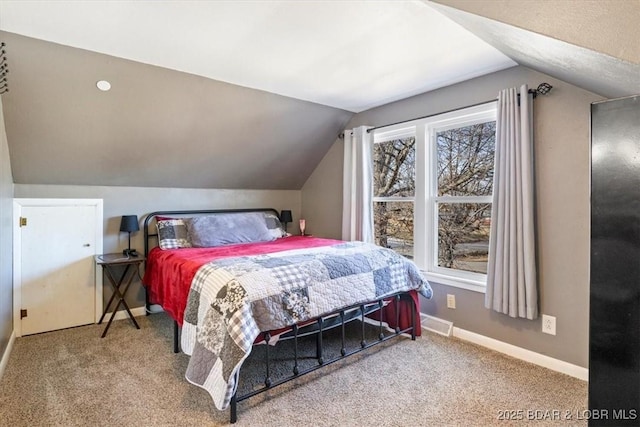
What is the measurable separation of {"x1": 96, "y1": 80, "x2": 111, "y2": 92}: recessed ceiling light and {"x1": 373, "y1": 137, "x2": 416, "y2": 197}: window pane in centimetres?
257

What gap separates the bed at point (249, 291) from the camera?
1888mm

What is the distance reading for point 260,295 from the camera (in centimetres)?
202

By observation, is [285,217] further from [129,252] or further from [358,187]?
[129,252]

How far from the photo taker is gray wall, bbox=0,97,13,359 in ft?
8.23

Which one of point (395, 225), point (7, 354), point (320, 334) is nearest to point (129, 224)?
point (7, 354)

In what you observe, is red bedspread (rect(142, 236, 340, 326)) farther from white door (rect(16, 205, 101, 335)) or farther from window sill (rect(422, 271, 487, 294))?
window sill (rect(422, 271, 487, 294))

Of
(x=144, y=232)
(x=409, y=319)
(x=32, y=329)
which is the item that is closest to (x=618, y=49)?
(x=409, y=319)

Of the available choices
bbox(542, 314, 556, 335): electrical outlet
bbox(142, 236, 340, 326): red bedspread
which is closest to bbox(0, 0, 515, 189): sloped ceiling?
bbox(142, 236, 340, 326): red bedspread

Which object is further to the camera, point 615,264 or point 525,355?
point 525,355

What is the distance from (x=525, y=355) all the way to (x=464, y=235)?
106 cm

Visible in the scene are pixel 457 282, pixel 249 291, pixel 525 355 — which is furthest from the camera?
pixel 457 282

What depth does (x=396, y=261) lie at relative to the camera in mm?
2852

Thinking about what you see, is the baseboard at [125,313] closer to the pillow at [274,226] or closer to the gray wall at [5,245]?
the gray wall at [5,245]

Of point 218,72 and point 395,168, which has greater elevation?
point 218,72
